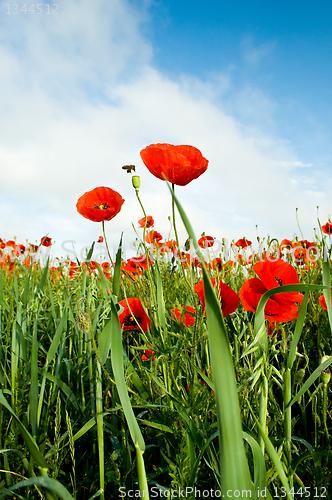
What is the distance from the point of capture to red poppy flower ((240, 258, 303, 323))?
2.81 feet

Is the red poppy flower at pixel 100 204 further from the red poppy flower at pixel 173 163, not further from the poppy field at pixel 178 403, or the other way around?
the red poppy flower at pixel 173 163

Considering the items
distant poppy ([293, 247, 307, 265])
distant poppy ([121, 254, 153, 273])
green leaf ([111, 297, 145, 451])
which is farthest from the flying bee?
A: distant poppy ([293, 247, 307, 265])

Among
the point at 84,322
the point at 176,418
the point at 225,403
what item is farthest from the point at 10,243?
the point at 225,403

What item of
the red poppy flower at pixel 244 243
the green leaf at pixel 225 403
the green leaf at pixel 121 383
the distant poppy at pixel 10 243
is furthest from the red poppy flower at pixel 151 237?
the distant poppy at pixel 10 243

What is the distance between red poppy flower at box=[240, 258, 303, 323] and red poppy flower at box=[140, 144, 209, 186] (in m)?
0.32

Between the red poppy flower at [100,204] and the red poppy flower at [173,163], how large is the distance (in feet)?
0.77

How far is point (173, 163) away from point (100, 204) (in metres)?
0.39

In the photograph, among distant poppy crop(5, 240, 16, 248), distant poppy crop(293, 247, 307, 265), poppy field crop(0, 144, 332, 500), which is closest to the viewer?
poppy field crop(0, 144, 332, 500)

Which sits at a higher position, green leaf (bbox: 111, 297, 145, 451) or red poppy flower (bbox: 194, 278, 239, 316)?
red poppy flower (bbox: 194, 278, 239, 316)

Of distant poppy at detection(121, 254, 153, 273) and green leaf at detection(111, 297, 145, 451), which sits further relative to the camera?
distant poppy at detection(121, 254, 153, 273)

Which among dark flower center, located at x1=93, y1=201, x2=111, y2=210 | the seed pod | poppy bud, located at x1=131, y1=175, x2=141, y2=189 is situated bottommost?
the seed pod

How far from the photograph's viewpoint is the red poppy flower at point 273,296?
86 centimetres

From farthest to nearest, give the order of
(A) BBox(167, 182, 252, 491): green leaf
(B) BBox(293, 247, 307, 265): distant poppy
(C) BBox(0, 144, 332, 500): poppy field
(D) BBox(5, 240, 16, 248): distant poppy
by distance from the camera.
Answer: (D) BBox(5, 240, 16, 248): distant poppy → (B) BBox(293, 247, 307, 265): distant poppy → (C) BBox(0, 144, 332, 500): poppy field → (A) BBox(167, 182, 252, 491): green leaf

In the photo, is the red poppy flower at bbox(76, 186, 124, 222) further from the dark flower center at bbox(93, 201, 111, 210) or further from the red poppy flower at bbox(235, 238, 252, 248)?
the red poppy flower at bbox(235, 238, 252, 248)
